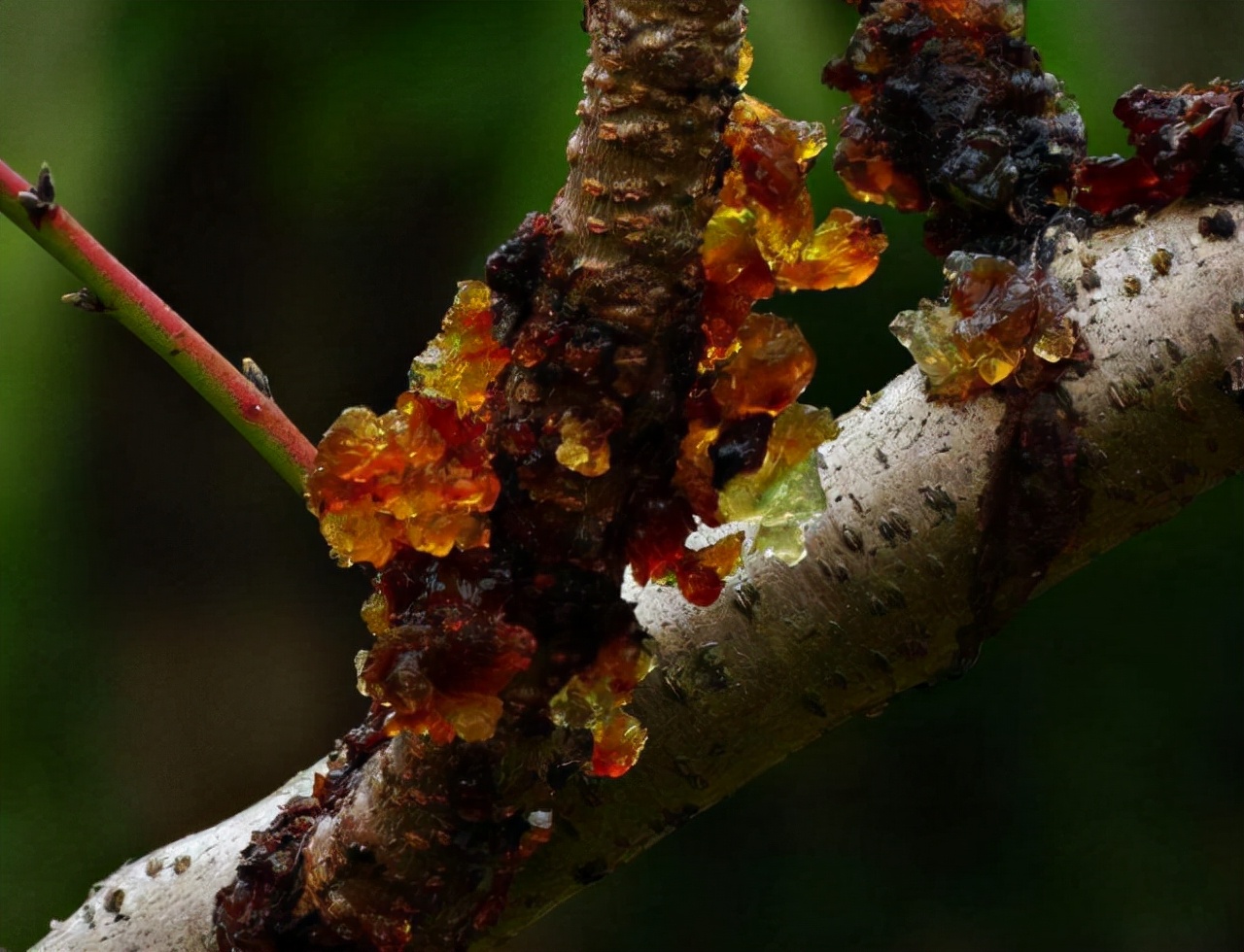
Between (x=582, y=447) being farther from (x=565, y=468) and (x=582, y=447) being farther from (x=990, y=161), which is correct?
(x=990, y=161)

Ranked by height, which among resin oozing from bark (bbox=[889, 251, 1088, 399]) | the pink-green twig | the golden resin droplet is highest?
the pink-green twig

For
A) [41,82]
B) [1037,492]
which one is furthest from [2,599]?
[1037,492]

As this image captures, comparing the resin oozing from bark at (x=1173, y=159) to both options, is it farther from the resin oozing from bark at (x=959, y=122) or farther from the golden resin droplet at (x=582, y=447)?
the golden resin droplet at (x=582, y=447)

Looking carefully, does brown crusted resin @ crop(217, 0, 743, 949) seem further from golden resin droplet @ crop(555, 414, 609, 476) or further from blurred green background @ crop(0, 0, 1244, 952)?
blurred green background @ crop(0, 0, 1244, 952)

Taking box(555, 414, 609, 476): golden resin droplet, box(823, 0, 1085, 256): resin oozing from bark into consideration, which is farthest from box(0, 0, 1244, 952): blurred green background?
box(555, 414, 609, 476): golden resin droplet

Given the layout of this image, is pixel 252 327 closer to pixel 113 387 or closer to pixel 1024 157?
pixel 113 387

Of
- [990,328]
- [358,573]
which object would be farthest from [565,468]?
[358,573]

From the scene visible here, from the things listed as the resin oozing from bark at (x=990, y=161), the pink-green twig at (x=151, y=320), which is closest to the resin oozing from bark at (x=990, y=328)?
the resin oozing from bark at (x=990, y=161)
